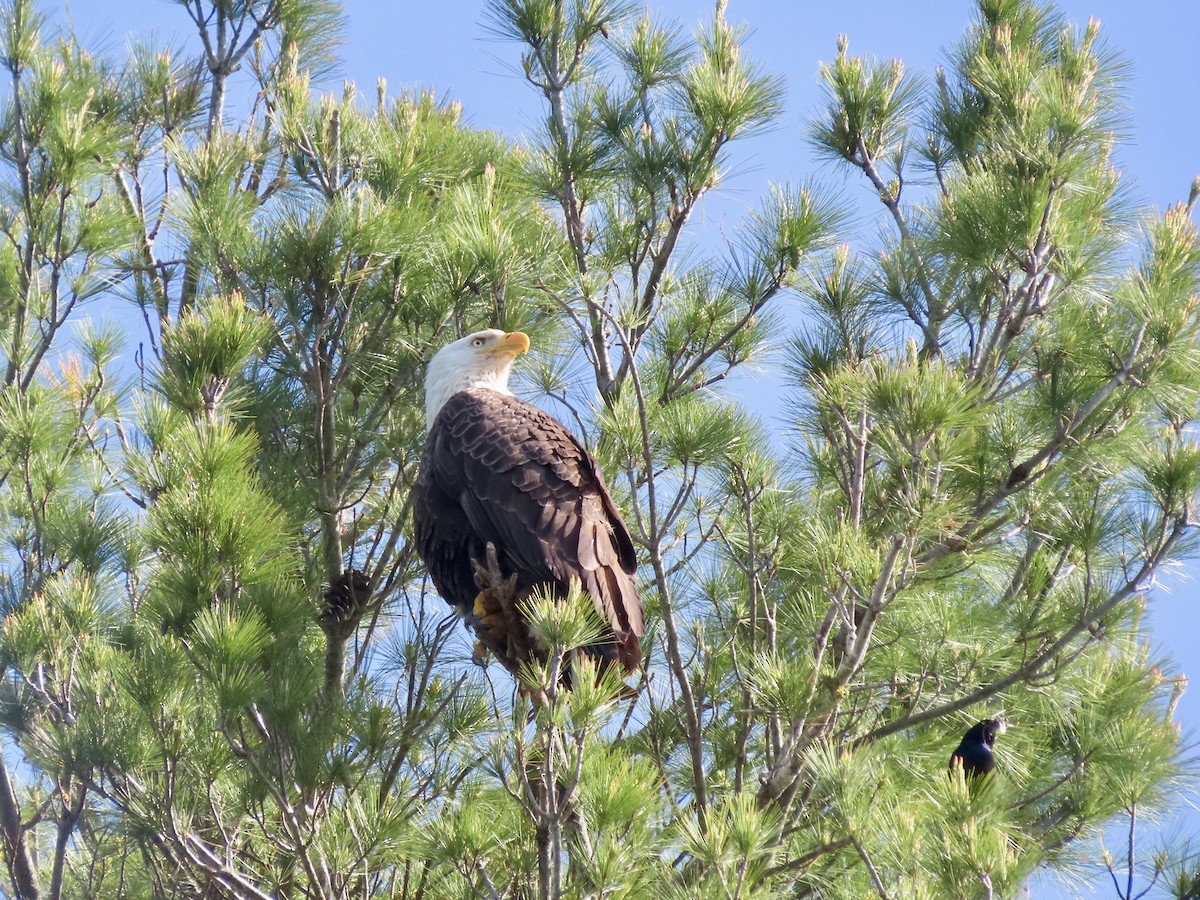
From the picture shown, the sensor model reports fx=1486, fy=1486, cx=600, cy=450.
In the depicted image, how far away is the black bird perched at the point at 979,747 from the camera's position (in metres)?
3.89

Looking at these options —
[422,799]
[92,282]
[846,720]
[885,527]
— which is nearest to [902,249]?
[885,527]

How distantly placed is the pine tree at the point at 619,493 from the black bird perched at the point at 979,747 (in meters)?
0.14

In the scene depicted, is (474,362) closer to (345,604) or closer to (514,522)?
(514,522)

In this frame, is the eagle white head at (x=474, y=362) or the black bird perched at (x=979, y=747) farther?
the eagle white head at (x=474, y=362)

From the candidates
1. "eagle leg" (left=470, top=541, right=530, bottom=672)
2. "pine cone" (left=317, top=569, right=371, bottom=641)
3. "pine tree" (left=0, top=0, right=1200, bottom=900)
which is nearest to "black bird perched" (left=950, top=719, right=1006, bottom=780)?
"pine tree" (left=0, top=0, right=1200, bottom=900)

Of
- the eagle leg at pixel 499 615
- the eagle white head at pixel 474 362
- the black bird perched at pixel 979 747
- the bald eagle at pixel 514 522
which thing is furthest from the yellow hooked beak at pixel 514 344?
the black bird perched at pixel 979 747

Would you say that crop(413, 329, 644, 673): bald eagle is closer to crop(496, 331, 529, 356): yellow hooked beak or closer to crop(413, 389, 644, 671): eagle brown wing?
crop(413, 389, 644, 671): eagle brown wing

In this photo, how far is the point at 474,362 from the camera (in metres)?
4.71

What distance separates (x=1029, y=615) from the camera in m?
4.17

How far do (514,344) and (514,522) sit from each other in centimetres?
71

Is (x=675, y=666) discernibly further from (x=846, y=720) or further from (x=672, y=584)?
(x=672, y=584)

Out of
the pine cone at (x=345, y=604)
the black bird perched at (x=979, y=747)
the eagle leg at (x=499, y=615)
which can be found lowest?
the black bird perched at (x=979, y=747)

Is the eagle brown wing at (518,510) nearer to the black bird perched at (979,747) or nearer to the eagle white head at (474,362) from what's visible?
the eagle white head at (474,362)

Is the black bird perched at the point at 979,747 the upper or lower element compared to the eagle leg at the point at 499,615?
lower
